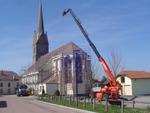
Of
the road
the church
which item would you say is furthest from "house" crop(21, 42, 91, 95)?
the road

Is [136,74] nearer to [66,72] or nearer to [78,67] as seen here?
[78,67]

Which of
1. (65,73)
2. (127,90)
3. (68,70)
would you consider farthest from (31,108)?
(65,73)

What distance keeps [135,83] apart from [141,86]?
1.23 meters

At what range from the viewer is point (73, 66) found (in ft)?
288

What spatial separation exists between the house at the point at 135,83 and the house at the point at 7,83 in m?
76.8

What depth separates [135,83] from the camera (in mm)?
68688

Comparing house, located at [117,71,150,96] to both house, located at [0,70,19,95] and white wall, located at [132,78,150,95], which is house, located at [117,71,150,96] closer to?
white wall, located at [132,78,150,95]

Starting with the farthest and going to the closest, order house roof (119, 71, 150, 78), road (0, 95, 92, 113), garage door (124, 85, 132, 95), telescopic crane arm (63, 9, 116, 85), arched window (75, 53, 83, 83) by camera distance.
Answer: arched window (75, 53, 83, 83), house roof (119, 71, 150, 78), garage door (124, 85, 132, 95), telescopic crane arm (63, 9, 116, 85), road (0, 95, 92, 113)

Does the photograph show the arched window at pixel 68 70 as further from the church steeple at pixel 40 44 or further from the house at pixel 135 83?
the church steeple at pixel 40 44

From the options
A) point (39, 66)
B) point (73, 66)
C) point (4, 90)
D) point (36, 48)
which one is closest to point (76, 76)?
point (73, 66)

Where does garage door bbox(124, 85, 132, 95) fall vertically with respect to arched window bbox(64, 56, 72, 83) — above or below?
below

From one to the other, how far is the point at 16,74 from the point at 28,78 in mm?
30800

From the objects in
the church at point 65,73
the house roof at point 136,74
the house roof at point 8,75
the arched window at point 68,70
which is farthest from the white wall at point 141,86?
the house roof at point 8,75

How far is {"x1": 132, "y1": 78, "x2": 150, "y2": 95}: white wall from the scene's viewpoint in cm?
6794
